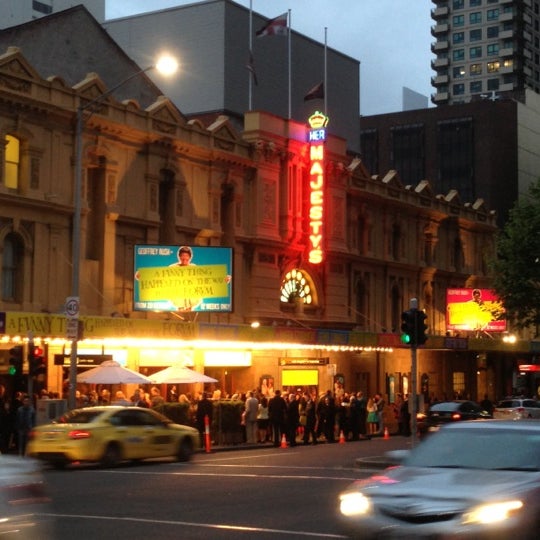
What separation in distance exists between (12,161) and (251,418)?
11.2 m

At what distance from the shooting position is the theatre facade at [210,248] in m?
37.0

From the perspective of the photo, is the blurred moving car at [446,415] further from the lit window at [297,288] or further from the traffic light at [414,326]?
the lit window at [297,288]

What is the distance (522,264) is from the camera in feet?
154

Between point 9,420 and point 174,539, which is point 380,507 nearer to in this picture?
point 174,539

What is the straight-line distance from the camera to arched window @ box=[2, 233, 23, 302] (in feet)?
120

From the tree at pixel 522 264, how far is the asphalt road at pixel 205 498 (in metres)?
19.3

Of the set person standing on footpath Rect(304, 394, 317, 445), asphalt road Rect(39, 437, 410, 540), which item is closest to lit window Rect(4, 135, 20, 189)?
person standing on footpath Rect(304, 394, 317, 445)

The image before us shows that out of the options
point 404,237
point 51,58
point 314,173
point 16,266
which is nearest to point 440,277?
point 404,237

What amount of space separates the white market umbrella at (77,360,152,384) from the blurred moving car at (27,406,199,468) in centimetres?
612

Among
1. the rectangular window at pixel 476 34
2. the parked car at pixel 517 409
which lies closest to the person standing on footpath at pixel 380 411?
the parked car at pixel 517 409

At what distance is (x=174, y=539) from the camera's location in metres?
14.1

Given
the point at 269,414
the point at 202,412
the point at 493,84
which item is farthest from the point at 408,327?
the point at 493,84

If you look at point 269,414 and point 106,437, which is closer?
point 106,437

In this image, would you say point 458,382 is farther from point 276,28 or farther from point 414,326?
point 414,326
